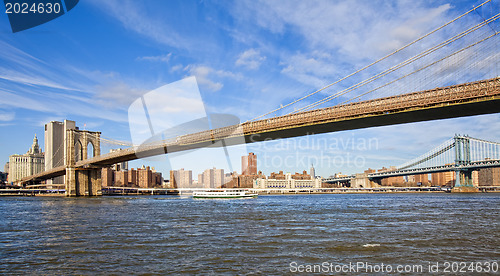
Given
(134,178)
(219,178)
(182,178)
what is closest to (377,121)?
(134,178)

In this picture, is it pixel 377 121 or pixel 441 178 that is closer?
pixel 377 121

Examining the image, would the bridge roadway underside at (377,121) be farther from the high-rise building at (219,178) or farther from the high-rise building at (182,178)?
the high-rise building at (219,178)

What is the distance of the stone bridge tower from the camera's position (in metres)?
62.0

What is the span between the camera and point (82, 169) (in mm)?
62969

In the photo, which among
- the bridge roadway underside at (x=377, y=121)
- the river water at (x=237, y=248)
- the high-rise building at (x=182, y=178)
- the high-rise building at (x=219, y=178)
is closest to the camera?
the river water at (x=237, y=248)

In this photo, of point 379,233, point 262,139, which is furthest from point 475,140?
point 379,233

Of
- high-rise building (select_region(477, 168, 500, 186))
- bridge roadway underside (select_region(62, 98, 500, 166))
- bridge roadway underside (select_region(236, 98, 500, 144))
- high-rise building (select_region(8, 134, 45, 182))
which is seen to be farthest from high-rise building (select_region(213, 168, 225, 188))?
bridge roadway underside (select_region(236, 98, 500, 144))

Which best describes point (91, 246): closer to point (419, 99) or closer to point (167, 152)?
point (419, 99)

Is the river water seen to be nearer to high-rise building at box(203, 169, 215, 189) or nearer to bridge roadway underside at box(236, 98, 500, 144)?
bridge roadway underside at box(236, 98, 500, 144)

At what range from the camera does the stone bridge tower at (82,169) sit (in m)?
62.0

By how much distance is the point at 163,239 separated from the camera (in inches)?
559

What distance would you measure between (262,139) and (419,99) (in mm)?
18527

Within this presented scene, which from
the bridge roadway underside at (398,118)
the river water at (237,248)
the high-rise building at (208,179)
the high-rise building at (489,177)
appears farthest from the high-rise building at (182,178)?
the river water at (237,248)

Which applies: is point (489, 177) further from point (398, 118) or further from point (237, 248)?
point (237, 248)
